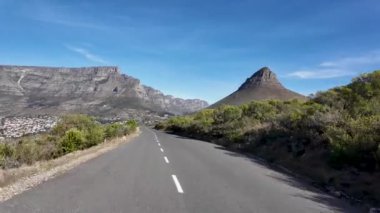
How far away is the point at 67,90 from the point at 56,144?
129m

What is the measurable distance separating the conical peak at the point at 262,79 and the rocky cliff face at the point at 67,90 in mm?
45955

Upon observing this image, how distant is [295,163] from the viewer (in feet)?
65.7

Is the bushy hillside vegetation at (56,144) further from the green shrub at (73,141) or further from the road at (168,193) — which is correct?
the road at (168,193)

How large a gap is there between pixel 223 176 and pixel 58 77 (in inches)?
6290

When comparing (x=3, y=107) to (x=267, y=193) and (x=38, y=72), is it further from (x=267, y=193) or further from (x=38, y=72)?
(x=267, y=193)

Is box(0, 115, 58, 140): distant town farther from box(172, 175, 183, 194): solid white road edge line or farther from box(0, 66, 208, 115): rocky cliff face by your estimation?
box(0, 66, 208, 115): rocky cliff face

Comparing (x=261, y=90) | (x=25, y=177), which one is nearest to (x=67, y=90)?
(x=261, y=90)

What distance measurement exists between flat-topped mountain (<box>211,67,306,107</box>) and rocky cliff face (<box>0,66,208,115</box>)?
4592 cm

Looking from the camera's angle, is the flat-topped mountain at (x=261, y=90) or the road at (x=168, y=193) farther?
the flat-topped mountain at (x=261, y=90)

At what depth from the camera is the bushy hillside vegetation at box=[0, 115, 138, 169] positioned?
75.3 ft

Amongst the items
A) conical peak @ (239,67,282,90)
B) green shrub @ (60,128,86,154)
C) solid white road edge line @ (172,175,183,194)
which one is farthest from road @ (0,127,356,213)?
conical peak @ (239,67,282,90)

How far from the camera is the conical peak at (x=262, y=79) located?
4747 inches

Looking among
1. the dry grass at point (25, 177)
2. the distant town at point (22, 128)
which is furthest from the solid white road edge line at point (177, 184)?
the distant town at point (22, 128)

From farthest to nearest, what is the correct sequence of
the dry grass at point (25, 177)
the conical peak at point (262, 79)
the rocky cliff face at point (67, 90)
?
the rocky cliff face at point (67, 90) < the conical peak at point (262, 79) < the dry grass at point (25, 177)
